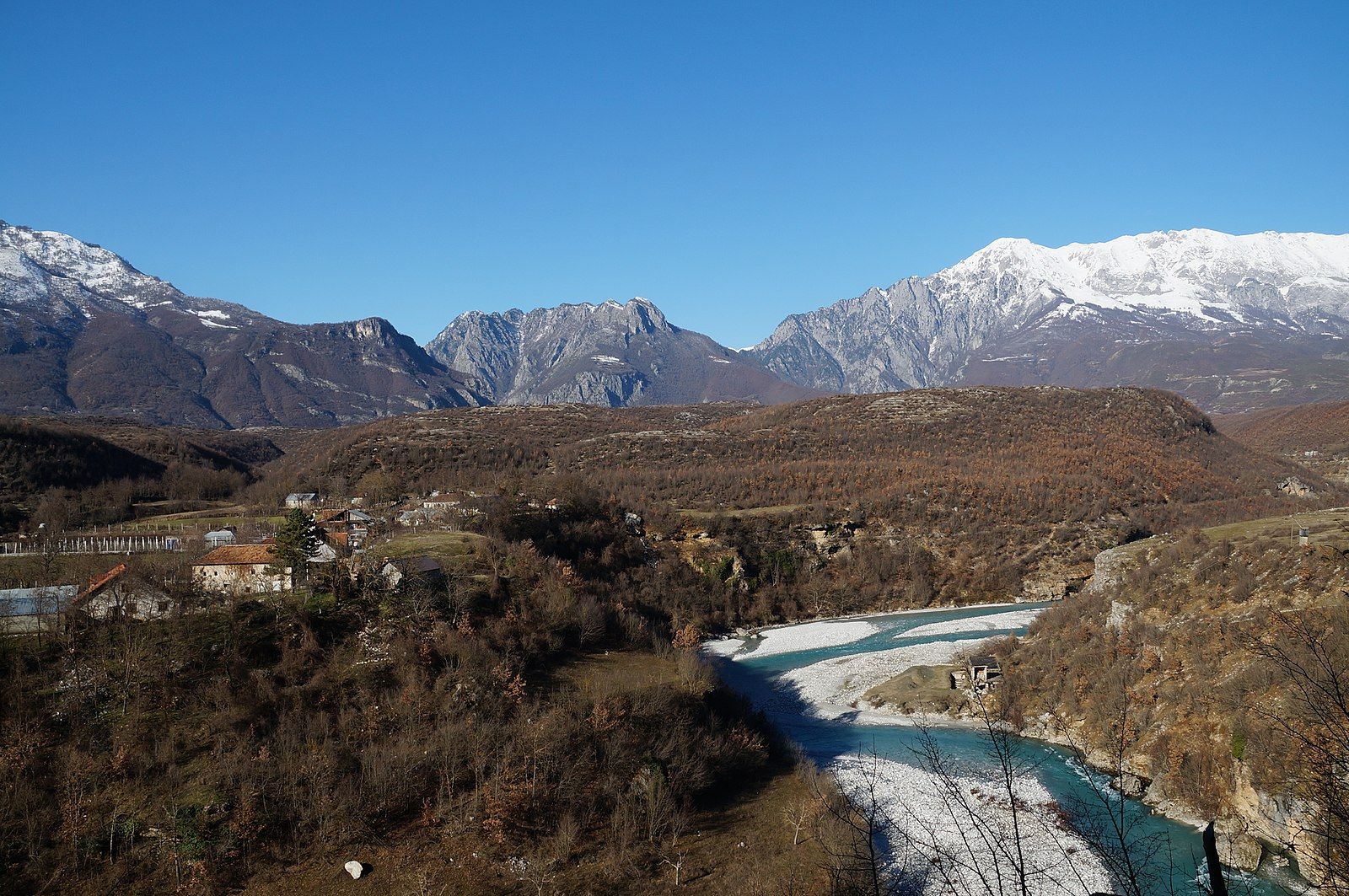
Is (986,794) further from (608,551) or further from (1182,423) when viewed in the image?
(1182,423)

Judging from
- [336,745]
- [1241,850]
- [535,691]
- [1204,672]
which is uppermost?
[336,745]

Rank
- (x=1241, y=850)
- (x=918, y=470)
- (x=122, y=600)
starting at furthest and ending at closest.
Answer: (x=918, y=470)
(x=122, y=600)
(x=1241, y=850)

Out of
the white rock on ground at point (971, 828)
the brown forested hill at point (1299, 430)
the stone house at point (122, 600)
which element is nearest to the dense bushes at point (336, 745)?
the stone house at point (122, 600)

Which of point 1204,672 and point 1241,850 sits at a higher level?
point 1204,672

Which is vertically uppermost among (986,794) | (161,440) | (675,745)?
(161,440)

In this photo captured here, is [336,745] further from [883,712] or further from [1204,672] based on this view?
[1204,672]

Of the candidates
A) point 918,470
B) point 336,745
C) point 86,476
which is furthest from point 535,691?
point 918,470

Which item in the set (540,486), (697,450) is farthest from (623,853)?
(697,450)
